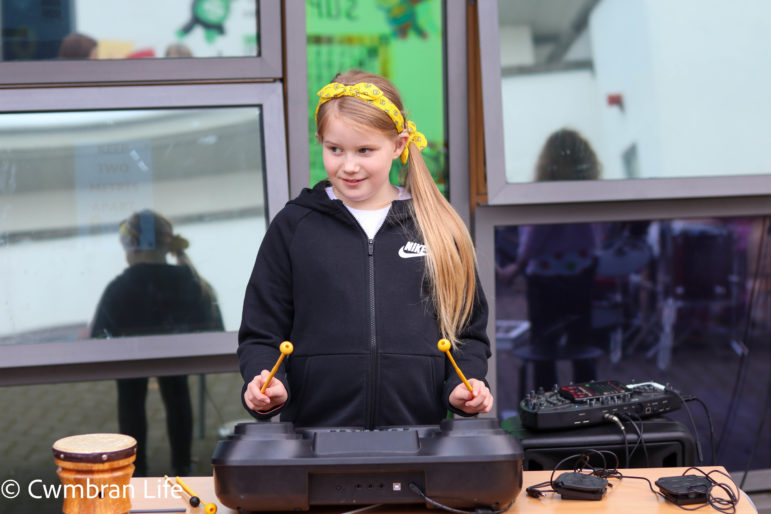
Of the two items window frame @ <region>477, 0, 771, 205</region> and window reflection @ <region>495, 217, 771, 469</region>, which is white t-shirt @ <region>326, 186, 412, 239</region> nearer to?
window frame @ <region>477, 0, 771, 205</region>

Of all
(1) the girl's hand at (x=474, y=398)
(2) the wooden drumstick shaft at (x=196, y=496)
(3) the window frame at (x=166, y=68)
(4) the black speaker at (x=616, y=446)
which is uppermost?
(3) the window frame at (x=166, y=68)

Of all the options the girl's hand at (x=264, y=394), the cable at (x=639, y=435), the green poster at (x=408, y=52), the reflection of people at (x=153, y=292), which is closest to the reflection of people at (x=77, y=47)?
the reflection of people at (x=153, y=292)

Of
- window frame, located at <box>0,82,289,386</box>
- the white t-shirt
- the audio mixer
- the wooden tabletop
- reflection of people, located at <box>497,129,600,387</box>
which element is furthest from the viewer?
reflection of people, located at <box>497,129,600,387</box>

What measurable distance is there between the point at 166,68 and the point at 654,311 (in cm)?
288

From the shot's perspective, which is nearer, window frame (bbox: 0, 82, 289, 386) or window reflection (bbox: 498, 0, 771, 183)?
window frame (bbox: 0, 82, 289, 386)

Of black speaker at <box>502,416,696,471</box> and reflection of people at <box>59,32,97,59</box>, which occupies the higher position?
reflection of people at <box>59,32,97,59</box>

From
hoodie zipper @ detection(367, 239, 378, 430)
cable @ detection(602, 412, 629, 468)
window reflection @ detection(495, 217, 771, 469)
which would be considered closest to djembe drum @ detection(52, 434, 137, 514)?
hoodie zipper @ detection(367, 239, 378, 430)

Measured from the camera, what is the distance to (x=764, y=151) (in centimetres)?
261

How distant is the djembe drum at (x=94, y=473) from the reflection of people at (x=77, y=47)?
1496mm

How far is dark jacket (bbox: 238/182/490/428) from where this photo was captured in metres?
1.74

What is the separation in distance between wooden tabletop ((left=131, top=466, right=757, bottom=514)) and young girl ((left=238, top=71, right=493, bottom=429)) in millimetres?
215

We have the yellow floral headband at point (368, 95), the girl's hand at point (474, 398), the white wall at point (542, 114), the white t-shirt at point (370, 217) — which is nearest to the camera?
the girl's hand at point (474, 398)

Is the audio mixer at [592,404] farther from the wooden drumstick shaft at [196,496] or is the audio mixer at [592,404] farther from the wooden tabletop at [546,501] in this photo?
the wooden drumstick shaft at [196,496]

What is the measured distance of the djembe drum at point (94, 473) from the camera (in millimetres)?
1331
